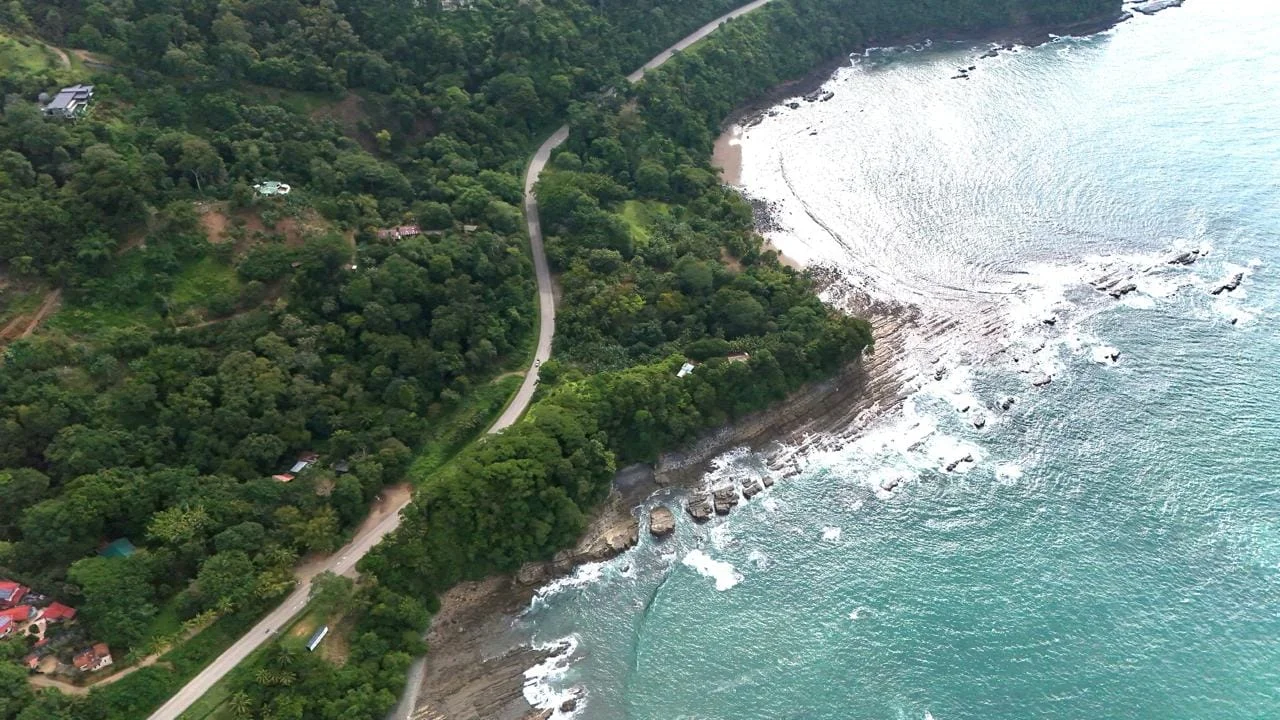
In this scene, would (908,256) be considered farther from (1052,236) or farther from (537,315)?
(537,315)

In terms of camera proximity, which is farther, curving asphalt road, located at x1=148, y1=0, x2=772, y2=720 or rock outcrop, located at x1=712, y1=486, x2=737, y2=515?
rock outcrop, located at x1=712, y1=486, x2=737, y2=515

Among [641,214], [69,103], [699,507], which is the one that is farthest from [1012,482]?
[69,103]

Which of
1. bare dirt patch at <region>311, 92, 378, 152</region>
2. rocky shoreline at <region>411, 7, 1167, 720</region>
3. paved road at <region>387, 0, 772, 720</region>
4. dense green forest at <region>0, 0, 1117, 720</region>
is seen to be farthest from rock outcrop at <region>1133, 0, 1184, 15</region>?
bare dirt patch at <region>311, 92, 378, 152</region>

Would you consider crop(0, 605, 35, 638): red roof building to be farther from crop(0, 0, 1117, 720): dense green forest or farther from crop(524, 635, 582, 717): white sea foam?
crop(524, 635, 582, 717): white sea foam

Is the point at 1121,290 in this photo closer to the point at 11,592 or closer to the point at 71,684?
the point at 71,684

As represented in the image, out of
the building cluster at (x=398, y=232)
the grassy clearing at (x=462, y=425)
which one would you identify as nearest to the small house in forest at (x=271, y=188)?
the building cluster at (x=398, y=232)
